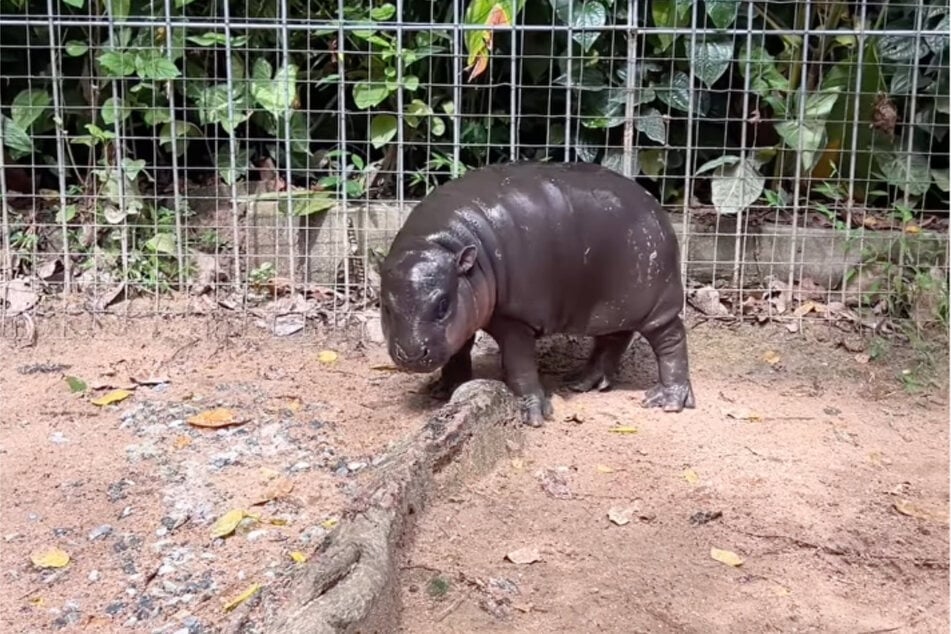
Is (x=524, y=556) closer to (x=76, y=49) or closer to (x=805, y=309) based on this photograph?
(x=805, y=309)

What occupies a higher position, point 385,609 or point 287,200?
point 287,200

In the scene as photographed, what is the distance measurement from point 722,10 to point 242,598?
13.3 feet

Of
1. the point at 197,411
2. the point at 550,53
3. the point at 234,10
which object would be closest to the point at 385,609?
the point at 197,411

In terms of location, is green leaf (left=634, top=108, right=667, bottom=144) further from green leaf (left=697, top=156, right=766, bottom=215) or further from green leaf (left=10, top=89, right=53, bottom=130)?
green leaf (left=10, top=89, right=53, bottom=130)

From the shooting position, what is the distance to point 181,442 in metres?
4.29

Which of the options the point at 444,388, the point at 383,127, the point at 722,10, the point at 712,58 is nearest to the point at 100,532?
the point at 444,388

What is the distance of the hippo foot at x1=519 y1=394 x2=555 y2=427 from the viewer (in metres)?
4.58

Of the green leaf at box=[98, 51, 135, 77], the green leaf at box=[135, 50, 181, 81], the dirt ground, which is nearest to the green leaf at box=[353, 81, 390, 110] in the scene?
the green leaf at box=[135, 50, 181, 81]

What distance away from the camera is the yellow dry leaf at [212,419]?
446cm

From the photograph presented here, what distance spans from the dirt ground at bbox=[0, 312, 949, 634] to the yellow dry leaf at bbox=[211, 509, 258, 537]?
0.05 ft

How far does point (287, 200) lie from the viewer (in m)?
5.86

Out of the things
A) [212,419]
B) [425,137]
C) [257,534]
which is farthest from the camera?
[425,137]

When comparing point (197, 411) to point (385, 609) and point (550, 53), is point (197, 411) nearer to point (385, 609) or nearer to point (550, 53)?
point (385, 609)

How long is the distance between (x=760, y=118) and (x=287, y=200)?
2580 millimetres
